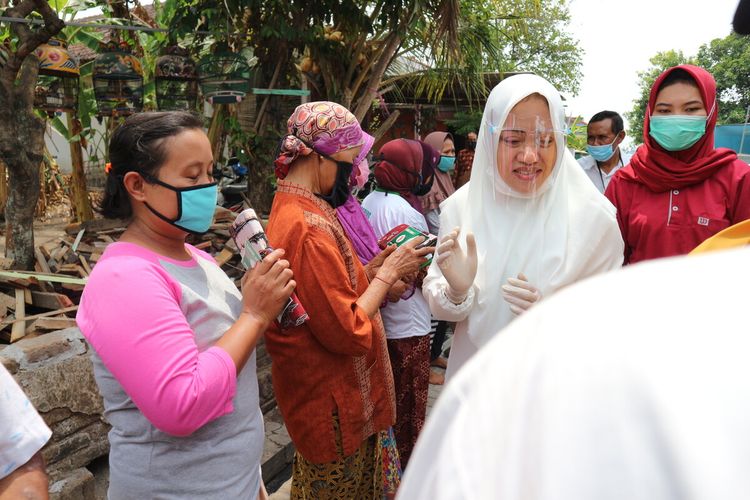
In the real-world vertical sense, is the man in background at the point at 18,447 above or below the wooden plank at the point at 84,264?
above

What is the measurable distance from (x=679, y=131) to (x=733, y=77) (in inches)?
1105

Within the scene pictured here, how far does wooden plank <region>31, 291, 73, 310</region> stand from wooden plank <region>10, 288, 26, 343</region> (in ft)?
0.34

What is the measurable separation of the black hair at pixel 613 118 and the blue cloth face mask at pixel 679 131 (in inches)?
81.7

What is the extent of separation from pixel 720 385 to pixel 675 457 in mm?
59

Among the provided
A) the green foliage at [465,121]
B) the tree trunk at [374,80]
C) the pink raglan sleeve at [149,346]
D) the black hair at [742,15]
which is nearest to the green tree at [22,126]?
the pink raglan sleeve at [149,346]

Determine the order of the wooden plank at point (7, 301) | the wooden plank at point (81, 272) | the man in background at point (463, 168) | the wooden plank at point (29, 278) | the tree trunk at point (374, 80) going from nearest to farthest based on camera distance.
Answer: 1. the wooden plank at point (7, 301)
2. the wooden plank at point (29, 278)
3. the wooden plank at point (81, 272)
4. the tree trunk at point (374, 80)
5. the man in background at point (463, 168)

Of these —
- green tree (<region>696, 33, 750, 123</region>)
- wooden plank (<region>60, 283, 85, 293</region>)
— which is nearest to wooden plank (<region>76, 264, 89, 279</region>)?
wooden plank (<region>60, 283, 85, 293</region>)

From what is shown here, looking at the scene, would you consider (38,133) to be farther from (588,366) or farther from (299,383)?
(588,366)

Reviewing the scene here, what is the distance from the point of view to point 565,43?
2042 centimetres

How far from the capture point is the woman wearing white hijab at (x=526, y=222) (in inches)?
77.2

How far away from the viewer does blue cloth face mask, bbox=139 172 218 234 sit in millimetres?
1503

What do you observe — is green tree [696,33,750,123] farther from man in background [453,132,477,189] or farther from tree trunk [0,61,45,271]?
tree trunk [0,61,45,271]

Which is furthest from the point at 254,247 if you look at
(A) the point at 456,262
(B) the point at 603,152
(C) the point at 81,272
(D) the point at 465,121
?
(D) the point at 465,121

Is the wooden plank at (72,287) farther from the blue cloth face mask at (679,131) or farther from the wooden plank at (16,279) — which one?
the blue cloth face mask at (679,131)
